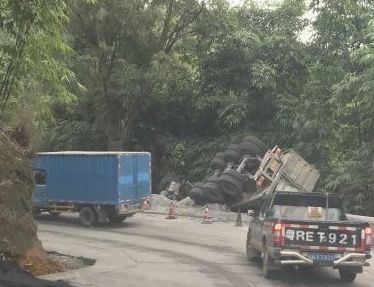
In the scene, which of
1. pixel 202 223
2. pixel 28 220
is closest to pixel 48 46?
pixel 28 220

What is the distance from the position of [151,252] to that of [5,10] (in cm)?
794

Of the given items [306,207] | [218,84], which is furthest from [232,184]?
[306,207]

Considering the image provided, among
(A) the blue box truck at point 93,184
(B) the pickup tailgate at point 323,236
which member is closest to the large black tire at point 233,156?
(A) the blue box truck at point 93,184

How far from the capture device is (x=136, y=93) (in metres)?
26.5

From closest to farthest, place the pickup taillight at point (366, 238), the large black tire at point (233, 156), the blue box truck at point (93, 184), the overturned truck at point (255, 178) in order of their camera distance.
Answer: the pickup taillight at point (366, 238) < the blue box truck at point (93, 184) < the overturned truck at point (255, 178) < the large black tire at point (233, 156)

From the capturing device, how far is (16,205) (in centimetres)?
1136

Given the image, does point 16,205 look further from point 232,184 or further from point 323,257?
point 232,184

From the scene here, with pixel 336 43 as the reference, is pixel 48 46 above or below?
below

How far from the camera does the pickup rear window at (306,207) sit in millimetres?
12242

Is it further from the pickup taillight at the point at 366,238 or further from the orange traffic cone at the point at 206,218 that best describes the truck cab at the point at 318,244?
the orange traffic cone at the point at 206,218

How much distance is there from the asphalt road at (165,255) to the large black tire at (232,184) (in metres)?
1.91

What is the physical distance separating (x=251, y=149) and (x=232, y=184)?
73.4 inches

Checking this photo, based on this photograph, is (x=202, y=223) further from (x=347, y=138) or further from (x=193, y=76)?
(x=193, y=76)

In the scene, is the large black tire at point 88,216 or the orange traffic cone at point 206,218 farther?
the orange traffic cone at point 206,218
